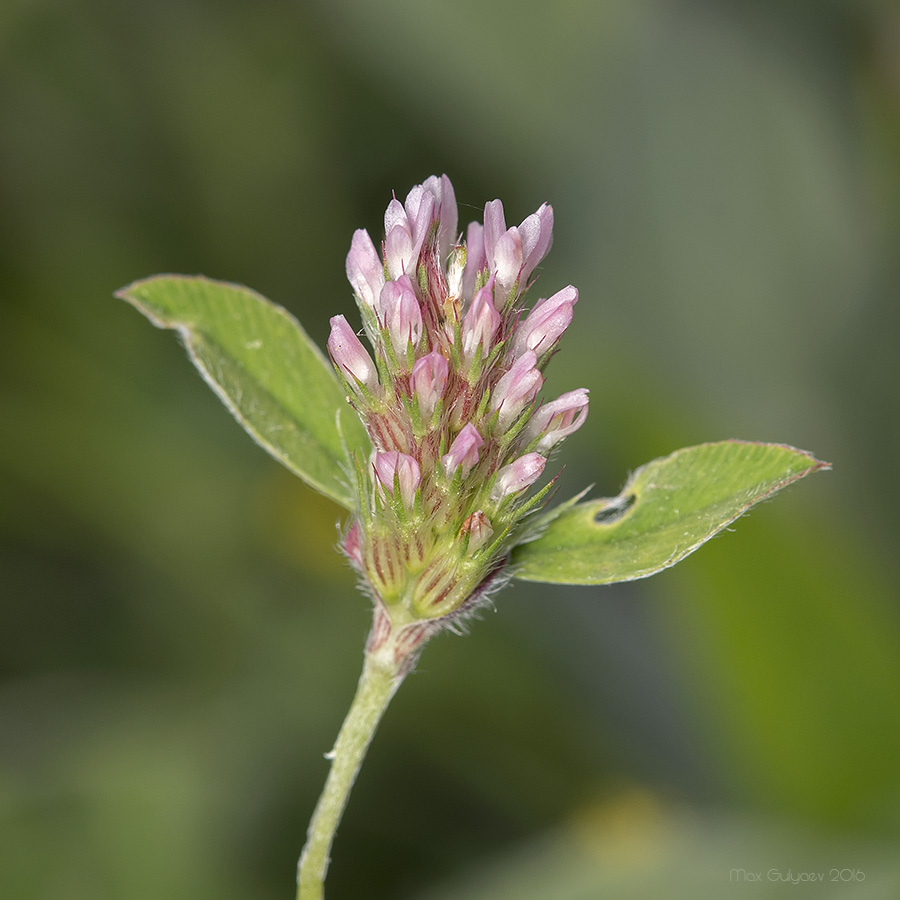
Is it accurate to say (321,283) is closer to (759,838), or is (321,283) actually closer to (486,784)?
(486,784)

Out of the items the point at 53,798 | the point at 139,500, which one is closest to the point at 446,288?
the point at 53,798

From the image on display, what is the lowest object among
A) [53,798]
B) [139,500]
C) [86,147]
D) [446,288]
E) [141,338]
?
[53,798]

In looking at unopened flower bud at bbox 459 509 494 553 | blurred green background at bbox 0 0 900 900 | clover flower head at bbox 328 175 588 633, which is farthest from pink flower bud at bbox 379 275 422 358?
blurred green background at bbox 0 0 900 900

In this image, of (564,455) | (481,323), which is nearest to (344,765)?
(481,323)

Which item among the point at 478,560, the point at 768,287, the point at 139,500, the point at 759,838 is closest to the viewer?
the point at 478,560

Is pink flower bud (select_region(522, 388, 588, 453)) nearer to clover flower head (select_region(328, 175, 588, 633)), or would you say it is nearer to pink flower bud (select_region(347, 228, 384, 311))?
clover flower head (select_region(328, 175, 588, 633))

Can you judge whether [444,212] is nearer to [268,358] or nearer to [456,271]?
[456,271]
